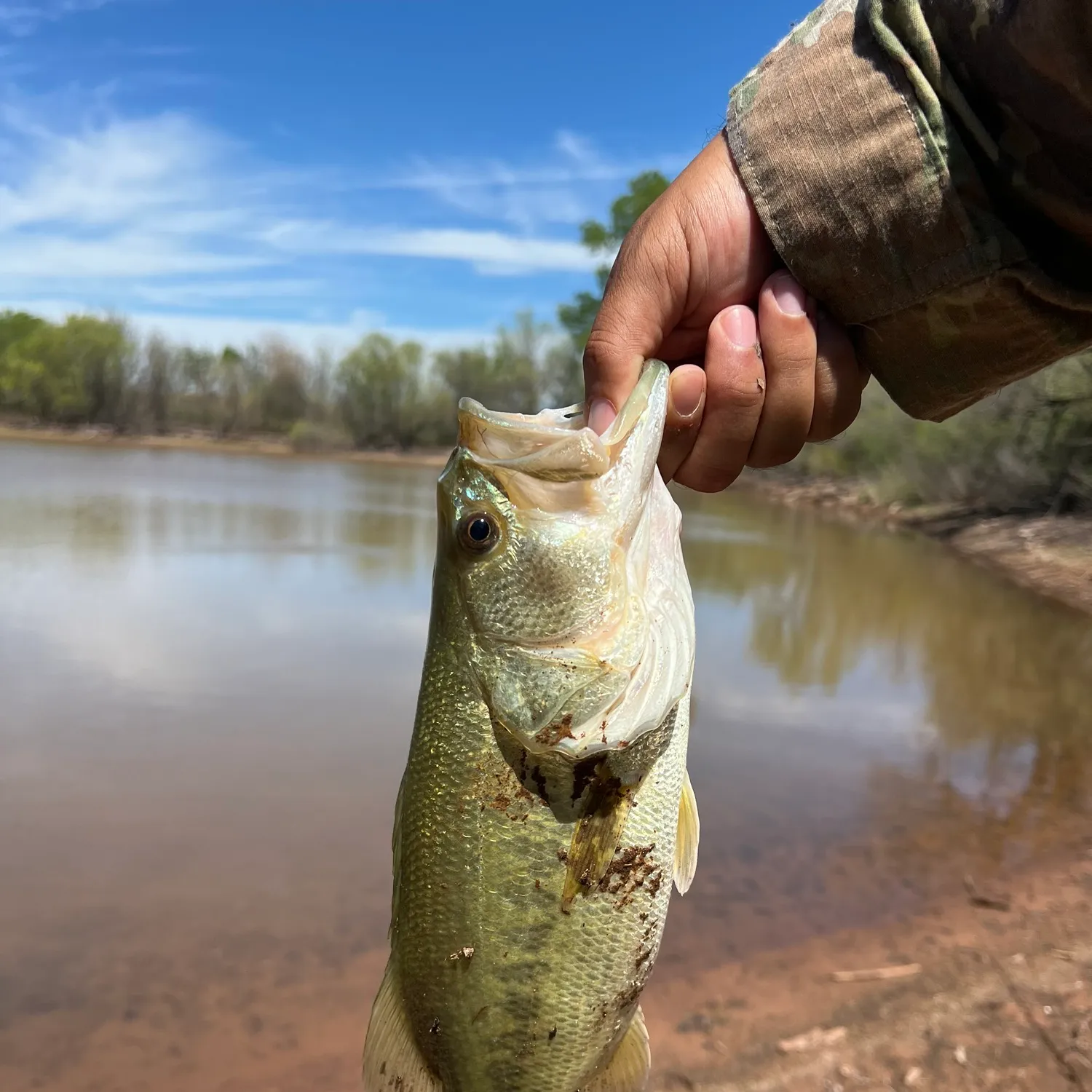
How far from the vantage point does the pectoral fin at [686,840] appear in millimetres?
2062

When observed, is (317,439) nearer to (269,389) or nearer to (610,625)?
(269,389)

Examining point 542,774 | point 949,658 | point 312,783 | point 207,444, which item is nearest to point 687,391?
point 542,774

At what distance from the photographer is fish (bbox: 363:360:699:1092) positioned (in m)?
1.88

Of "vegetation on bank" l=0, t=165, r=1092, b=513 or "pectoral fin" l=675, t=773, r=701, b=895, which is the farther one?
"vegetation on bank" l=0, t=165, r=1092, b=513

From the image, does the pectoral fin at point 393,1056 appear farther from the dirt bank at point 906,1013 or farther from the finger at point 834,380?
the dirt bank at point 906,1013

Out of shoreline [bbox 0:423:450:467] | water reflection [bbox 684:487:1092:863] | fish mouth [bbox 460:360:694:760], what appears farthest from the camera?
shoreline [bbox 0:423:450:467]

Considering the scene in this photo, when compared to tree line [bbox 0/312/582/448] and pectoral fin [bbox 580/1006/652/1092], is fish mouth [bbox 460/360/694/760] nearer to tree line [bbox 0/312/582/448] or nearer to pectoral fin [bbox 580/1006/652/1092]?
pectoral fin [bbox 580/1006/652/1092]

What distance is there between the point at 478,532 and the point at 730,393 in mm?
691

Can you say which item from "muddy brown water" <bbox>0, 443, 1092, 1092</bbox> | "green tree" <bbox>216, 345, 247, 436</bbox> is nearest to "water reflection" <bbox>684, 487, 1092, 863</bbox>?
"muddy brown water" <bbox>0, 443, 1092, 1092</bbox>

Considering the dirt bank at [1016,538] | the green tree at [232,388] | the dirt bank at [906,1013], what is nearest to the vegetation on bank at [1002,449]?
the dirt bank at [1016,538]

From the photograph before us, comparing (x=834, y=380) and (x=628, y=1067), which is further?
(x=834, y=380)

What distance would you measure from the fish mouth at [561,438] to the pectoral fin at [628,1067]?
1.29 m

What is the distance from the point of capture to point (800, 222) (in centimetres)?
201

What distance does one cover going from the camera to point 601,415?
2.07 metres
